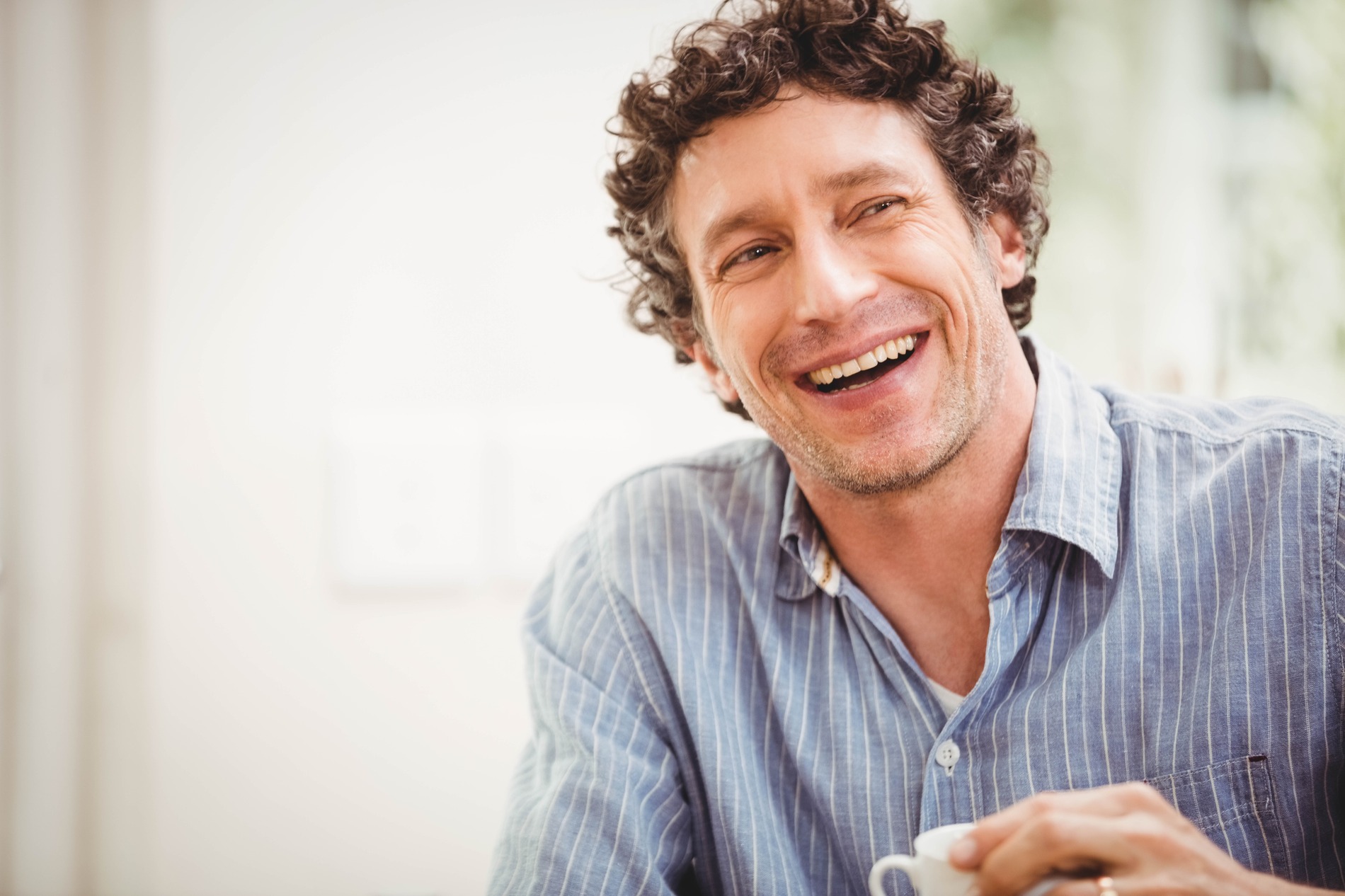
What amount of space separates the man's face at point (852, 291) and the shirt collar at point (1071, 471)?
7 centimetres

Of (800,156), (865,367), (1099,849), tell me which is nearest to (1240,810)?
(1099,849)

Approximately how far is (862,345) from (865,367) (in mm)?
32

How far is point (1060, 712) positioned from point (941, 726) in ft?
0.39

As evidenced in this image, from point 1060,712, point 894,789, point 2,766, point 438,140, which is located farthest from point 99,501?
point 1060,712

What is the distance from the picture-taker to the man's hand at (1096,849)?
658 millimetres

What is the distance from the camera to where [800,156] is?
105 centimetres

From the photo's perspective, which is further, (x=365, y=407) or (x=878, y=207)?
(x=365, y=407)

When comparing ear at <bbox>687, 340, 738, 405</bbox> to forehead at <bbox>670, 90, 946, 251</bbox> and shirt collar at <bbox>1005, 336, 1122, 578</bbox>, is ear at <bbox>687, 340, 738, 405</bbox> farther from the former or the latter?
shirt collar at <bbox>1005, 336, 1122, 578</bbox>

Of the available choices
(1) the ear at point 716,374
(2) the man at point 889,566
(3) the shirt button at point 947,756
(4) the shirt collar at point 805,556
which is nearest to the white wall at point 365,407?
(1) the ear at point 716,374

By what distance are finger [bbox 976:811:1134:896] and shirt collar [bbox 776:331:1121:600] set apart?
1.23 feet

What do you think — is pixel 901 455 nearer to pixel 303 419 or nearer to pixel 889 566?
pixel 889 566

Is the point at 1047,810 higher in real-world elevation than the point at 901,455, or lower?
lower

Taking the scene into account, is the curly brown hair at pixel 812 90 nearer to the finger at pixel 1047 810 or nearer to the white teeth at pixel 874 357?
the white teeth at pixel 874 357

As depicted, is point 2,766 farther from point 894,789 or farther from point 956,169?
point 956,169
